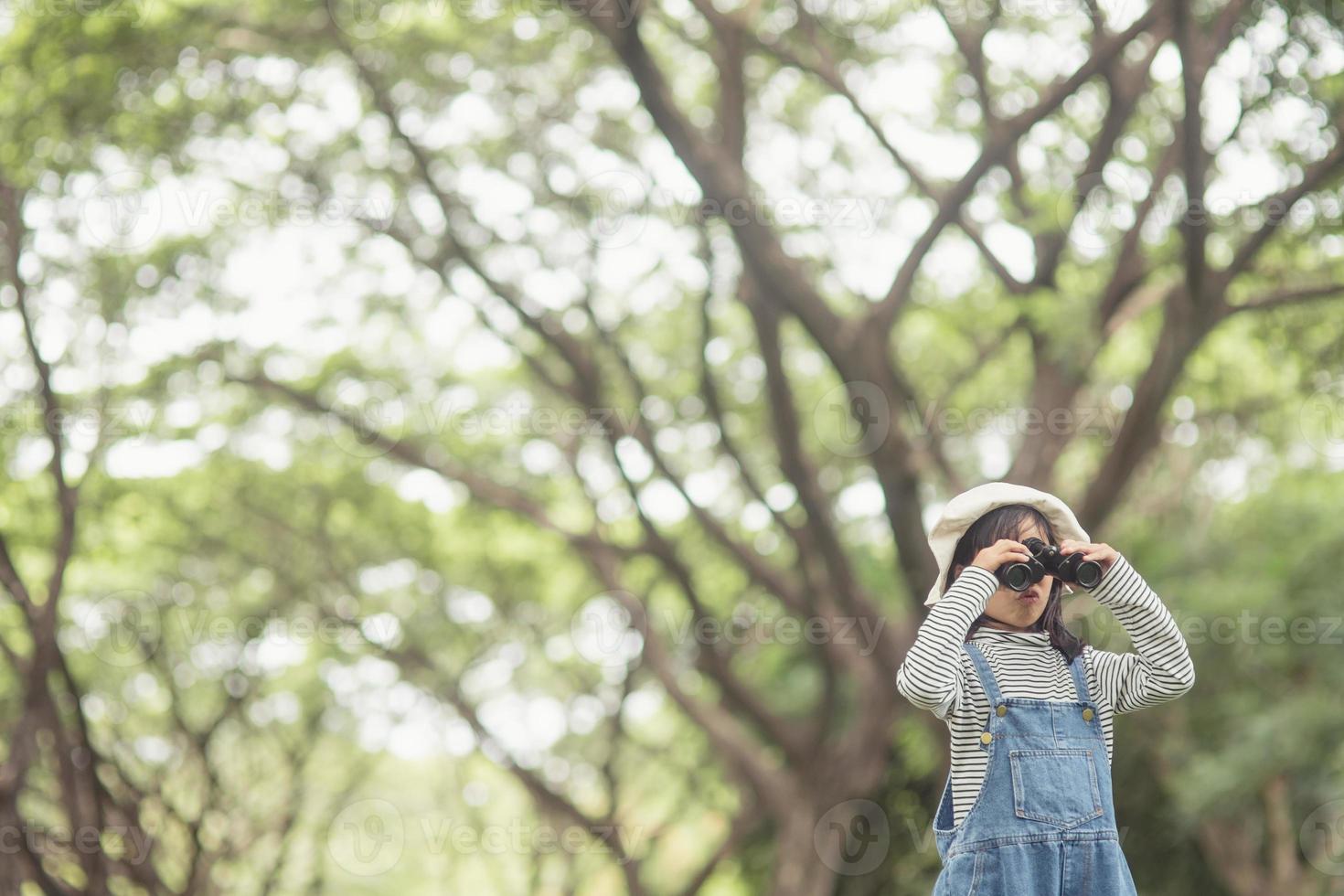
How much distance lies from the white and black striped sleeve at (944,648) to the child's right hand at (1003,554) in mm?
15

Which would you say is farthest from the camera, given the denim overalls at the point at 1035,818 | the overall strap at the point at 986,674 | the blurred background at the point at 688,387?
the blurred background at the point at 688,387

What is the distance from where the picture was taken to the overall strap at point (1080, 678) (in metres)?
2.91

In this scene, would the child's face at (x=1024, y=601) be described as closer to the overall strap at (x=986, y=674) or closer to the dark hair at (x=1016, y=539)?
the dark hair at (x=1016, y=539)

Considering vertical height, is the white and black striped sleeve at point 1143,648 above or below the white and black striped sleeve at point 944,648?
above

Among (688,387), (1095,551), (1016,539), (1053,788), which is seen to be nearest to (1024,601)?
(1016,539)

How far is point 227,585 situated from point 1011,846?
13283 mm

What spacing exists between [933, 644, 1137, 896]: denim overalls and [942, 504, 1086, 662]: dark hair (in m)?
0.18

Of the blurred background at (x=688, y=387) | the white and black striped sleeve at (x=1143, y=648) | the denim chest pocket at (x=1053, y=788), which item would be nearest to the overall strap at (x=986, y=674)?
the denim chest pocket at (x=1053, y=788)

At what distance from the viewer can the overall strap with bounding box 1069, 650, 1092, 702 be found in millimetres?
2906

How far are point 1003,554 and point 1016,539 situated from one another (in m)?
0.16

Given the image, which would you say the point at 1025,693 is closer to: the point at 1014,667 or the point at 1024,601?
the point at 1014,667

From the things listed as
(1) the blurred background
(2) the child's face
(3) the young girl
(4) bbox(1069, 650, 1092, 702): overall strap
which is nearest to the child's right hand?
(3) the young girl

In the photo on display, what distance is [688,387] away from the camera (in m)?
12.7

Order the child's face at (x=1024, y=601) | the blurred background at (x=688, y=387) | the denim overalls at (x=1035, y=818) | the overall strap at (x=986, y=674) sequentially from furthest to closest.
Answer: the blurred background at (x=688, y=387) → the child's face at (x=1024, y=601) → the overall strap at (x=986, y=674) → the denim overalls at (x=1035, y=818)
